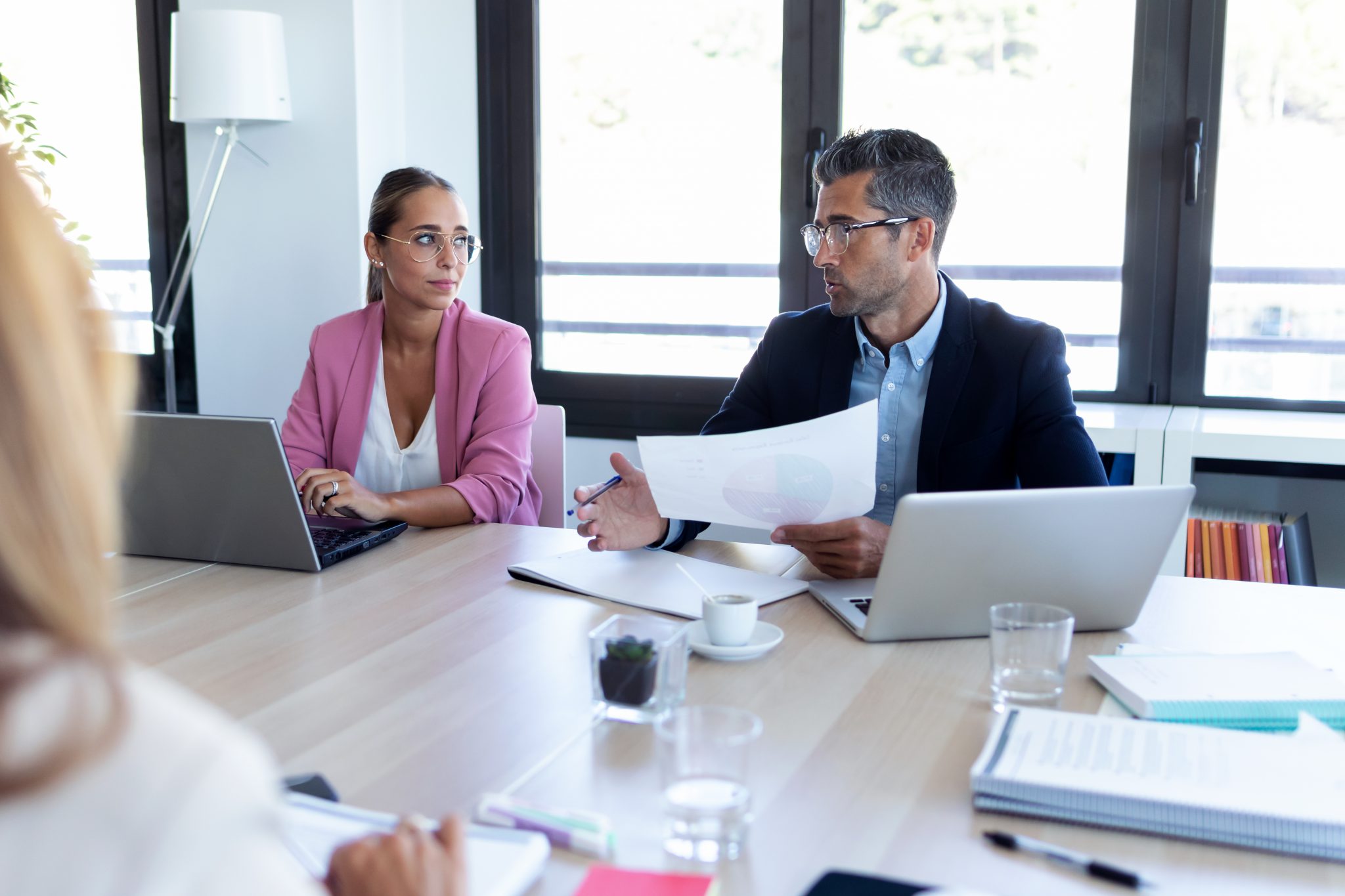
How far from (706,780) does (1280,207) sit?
264 centimetres

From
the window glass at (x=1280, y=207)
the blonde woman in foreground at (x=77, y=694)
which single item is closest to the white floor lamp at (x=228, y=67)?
the window glass at (x=1280, y=207)

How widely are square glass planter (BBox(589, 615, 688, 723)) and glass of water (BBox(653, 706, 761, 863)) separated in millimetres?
194

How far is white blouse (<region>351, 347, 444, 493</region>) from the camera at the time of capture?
231cm

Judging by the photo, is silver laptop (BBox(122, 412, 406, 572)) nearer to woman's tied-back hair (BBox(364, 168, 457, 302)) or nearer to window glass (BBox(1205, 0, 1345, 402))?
woman's tied-back hair (BBox(364, 168, 457, 302))

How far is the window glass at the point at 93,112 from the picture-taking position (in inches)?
144

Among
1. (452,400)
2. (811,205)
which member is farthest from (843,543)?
(811,205)

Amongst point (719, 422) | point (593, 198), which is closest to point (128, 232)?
point (593, 198)

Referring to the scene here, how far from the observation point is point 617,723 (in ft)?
3.60

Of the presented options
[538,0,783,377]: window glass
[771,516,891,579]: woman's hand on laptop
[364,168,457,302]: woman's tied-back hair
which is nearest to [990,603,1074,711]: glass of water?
[771,516,891,579]: woman's hand on laptop

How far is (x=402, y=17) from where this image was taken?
11.3ft

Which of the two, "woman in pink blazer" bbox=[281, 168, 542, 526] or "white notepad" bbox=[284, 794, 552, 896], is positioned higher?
"woman in pink blazer" bbox=[281, 168, 542, 526]

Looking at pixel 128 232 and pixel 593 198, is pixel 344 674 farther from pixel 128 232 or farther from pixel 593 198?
pixel 128 232

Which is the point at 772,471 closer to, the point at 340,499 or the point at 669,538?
the point at 669,538

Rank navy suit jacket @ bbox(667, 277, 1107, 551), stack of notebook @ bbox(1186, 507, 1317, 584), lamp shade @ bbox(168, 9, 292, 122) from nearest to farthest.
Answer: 1. navy suit jacket @ bbox(667, 277, 1107, 551)
2. stack of notebook @ bbox(1186, 507, 1317, 584)
3. lamp shade @ bbox(168, 9, 292, 122)
